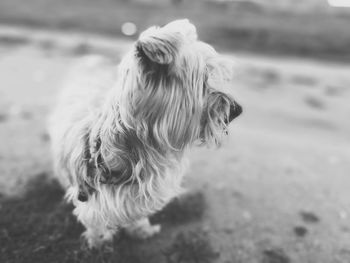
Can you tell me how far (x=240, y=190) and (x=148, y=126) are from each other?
2.35 meters

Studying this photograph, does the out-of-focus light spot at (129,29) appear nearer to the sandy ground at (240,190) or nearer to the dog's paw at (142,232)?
the sandy ground at (240,190)

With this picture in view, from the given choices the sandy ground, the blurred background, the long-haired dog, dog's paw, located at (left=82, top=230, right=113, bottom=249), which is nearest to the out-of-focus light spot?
the blurred background

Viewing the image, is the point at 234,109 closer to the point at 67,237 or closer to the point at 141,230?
the point at 141,230

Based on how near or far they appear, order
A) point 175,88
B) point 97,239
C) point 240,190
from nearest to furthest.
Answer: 1. point 175,88
2. point 97,239
3. point 240,190

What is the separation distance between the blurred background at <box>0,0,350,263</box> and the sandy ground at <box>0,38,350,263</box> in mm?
12

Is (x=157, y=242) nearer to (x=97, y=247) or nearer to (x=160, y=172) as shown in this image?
(x=97, y=247)

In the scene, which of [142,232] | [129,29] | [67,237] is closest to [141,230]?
[142,232]

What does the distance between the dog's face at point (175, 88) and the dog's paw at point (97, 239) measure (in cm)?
134

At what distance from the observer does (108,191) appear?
2.50 meters

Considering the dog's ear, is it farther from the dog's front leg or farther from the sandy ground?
the sandy ground

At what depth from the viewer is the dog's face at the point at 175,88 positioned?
76.7 inches

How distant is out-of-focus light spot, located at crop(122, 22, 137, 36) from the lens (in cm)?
1070

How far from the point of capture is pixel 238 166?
15.0 feet

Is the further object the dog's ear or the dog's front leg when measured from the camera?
the dog's front leg
